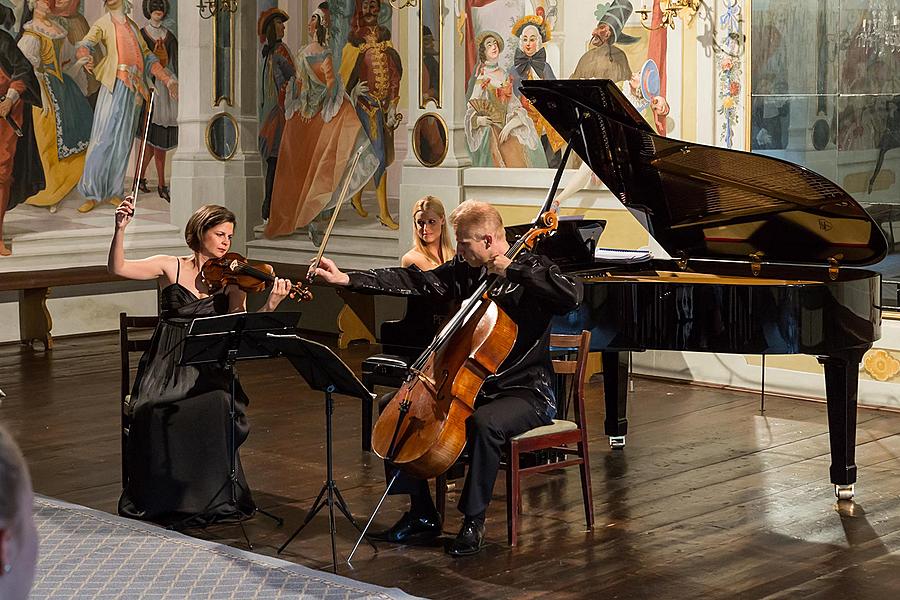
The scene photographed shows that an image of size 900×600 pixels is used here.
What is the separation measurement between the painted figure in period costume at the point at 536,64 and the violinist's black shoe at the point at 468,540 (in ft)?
15.3

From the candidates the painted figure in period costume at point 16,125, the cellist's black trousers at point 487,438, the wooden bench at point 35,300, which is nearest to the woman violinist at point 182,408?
the cellist's black trousers at point 487,438

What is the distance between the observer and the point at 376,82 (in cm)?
1017

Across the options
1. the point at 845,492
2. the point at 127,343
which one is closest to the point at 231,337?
the point at 127,343

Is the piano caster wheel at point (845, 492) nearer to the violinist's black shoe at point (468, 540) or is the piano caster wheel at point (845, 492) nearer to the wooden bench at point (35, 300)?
the violinist's black shoe at point (468, 540)

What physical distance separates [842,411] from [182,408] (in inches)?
99.8

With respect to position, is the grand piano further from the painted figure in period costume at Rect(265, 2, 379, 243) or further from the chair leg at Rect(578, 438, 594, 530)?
the painted figure in period costume at Rect(265, 2, 379, 243)

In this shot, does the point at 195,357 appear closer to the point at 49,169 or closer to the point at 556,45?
the point at 556,45

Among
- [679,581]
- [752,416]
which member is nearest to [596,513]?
[679,581]

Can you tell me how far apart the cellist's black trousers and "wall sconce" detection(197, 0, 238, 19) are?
289 inches

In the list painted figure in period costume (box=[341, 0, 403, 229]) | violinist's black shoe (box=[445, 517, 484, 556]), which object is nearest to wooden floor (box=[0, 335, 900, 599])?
violinist's black shoe (box=[445, 517, 484, 556])

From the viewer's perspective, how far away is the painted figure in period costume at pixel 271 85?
10.9 m

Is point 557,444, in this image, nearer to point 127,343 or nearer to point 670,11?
point 127,343

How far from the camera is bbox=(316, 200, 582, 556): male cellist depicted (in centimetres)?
436

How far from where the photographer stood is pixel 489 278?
4.39m
